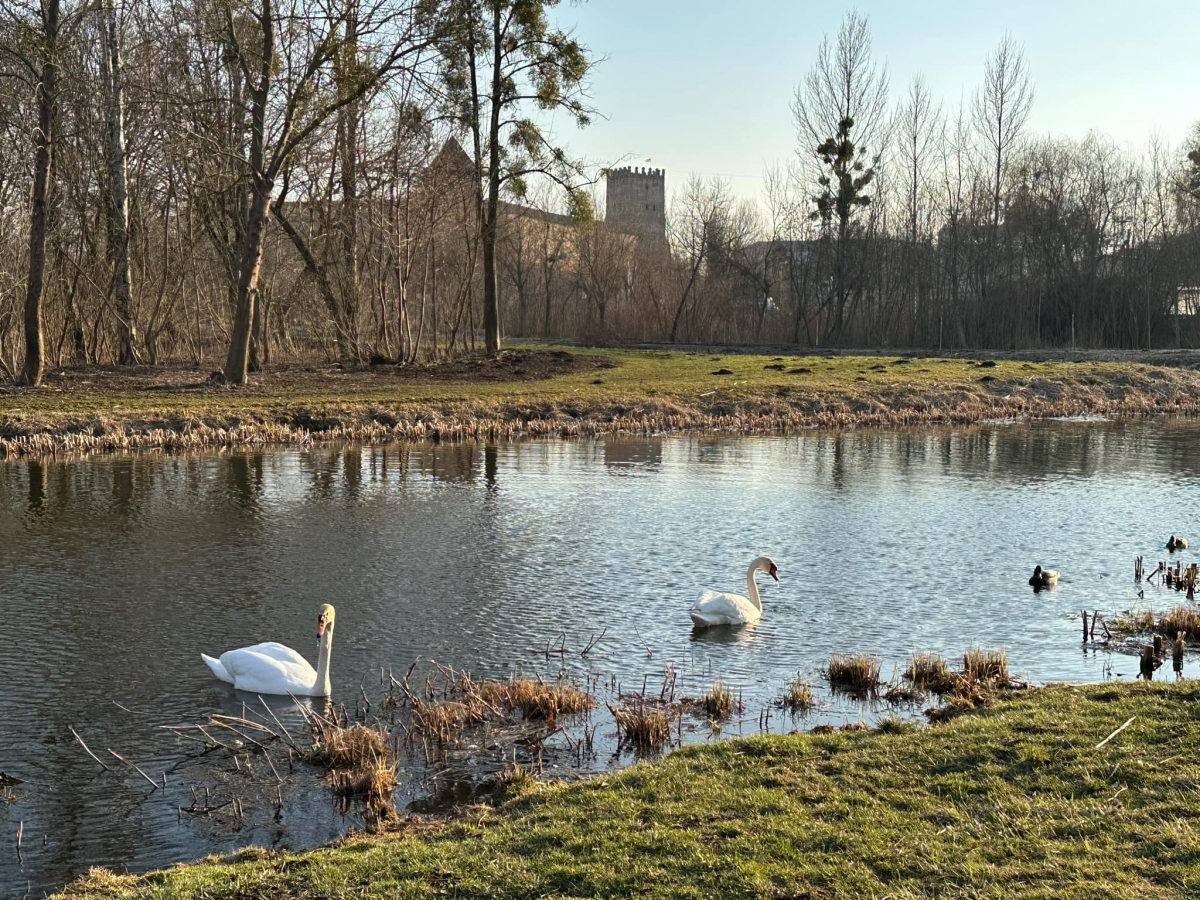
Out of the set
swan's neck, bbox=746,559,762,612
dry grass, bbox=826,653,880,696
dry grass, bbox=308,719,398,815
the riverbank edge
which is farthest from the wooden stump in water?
the riverbank edge

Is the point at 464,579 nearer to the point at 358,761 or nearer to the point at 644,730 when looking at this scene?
the point at 644,730

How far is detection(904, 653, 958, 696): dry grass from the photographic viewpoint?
905 centimetres

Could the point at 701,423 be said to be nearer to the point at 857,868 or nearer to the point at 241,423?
the point at 241,423

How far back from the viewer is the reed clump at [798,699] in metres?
8.62

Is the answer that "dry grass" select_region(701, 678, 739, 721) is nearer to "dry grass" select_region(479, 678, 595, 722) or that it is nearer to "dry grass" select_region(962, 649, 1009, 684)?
"dry grass" select_region(479, 678, 595, 722)

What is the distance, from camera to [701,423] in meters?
29.3

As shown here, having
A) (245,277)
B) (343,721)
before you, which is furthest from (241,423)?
(343,721)

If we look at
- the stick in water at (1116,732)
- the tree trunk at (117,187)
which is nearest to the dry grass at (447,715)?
the stick in water at (1116,732)

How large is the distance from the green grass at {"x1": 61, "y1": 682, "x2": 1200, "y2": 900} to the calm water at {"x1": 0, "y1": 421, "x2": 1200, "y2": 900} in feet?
3.59

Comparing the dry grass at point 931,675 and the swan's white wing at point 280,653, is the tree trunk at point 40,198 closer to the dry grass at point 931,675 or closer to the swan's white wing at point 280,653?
the swan's white wing at point 280,653

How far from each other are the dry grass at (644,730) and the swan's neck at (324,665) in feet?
7.96

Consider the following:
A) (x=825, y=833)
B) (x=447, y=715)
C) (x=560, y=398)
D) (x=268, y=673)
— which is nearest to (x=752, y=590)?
(x=447, y=715)

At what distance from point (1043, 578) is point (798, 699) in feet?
17.0

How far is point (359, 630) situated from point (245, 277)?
1888cm
